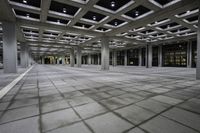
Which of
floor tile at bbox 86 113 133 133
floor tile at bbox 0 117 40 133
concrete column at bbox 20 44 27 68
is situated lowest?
floor tile at bbox 86 113 133 133

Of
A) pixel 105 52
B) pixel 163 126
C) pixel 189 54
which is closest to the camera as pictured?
pixel 163 126

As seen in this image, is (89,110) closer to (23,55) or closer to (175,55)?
(23,55)

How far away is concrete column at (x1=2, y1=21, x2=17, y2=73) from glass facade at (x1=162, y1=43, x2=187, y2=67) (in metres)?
33.1

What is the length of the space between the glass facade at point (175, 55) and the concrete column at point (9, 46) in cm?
3309

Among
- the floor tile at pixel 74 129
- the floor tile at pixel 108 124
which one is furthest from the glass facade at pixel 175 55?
the floor tile at pixel 74 129

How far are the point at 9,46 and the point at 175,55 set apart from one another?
33.6 m

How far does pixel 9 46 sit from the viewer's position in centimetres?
1204

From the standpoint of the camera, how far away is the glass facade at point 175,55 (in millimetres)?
27603

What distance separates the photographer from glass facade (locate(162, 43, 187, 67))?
2760cm

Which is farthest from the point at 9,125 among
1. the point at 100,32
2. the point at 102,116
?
the point at 100,32

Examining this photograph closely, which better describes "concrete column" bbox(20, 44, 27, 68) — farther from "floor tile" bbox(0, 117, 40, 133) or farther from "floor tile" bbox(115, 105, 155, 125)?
"floor tile" bbox(115, 105, 155, 125)

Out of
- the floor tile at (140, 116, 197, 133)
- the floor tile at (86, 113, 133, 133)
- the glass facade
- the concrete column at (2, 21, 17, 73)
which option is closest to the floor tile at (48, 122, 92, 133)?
the floor tile at (86, 113, 133, 133)

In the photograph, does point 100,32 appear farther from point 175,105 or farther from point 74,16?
point 175,105

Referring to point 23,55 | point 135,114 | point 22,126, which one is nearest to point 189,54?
point 135,114
